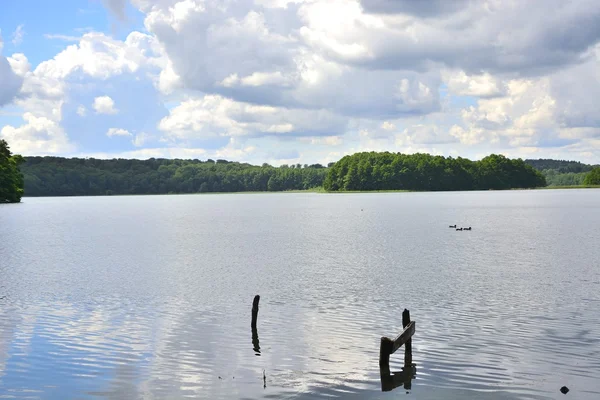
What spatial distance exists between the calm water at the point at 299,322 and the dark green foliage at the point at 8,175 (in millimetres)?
122802

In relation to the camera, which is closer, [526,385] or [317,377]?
[526,385]

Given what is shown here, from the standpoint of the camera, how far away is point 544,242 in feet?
236

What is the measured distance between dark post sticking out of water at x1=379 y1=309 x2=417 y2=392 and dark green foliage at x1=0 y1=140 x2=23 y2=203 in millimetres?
172756

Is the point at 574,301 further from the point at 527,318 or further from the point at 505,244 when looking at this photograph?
the point at 505,244

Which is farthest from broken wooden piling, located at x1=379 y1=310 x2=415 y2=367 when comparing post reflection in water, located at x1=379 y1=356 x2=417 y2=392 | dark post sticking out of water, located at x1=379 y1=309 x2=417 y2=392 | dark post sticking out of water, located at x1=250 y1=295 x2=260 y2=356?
dark post sticking out of water, located at x1=250 y1=295 x2=260 y2=356

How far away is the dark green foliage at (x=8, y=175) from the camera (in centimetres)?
17800

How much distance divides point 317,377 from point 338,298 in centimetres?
1552

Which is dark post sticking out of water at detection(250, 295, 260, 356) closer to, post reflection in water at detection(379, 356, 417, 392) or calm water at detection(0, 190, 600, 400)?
calm water at detection(0, 190, 600, 400)

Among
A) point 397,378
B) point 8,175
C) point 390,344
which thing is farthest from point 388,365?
point 8,175

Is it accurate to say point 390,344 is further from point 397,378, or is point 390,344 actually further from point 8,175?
point 8,175

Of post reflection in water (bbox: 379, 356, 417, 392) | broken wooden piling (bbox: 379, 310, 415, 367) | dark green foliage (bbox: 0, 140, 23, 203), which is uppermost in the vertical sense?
dark green foliage (bbox: 0, 140, 23, 203)

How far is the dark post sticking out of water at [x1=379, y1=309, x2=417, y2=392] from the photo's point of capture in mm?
21828

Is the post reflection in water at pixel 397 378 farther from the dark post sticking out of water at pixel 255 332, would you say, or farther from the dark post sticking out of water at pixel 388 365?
the dark post sticking out of water at pixel 255 332

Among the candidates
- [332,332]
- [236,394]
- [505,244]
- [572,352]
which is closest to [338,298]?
[332,332]
